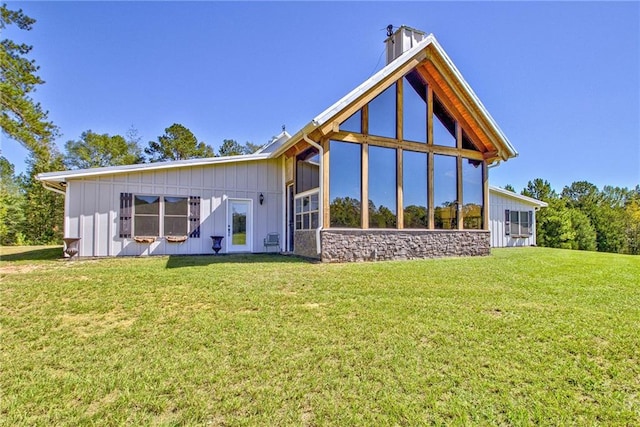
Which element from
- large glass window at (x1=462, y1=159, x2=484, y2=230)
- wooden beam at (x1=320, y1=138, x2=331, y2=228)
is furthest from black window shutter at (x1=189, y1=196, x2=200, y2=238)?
large glass window at (x1=462, y1=159, x2=484, y2=230)

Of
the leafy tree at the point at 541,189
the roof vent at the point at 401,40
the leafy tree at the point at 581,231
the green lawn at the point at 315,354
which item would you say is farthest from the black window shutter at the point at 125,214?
the leafy tree at the point at 541,189

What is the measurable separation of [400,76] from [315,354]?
862 centimetres

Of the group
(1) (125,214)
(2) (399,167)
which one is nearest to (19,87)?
(1) (125,214)

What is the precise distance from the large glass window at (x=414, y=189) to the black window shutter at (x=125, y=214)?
8192 mm

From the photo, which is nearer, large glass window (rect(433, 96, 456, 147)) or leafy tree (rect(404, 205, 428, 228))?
leafy tree (rect(404, 205, 428, 228))

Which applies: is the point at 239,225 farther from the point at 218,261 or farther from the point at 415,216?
the point at 415,216

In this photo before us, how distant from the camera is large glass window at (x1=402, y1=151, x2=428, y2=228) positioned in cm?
952

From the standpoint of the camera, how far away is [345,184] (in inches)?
347

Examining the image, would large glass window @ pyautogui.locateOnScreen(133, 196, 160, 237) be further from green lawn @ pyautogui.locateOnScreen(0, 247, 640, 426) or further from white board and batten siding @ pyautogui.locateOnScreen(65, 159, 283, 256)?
green lawn @ pyautogui.locateOnScreen(0, 247, 640, 426)

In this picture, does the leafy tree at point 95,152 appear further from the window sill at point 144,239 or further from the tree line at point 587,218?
the tree line at point 587,218

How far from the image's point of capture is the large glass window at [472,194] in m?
10.5

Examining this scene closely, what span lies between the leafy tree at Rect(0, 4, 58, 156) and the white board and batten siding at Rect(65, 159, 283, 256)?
18.0 ft

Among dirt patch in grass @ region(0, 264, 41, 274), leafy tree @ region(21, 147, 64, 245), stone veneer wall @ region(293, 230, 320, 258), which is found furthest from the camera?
leafy tree @ region(21, 147, 64, 245)

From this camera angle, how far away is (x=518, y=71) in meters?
13.1
